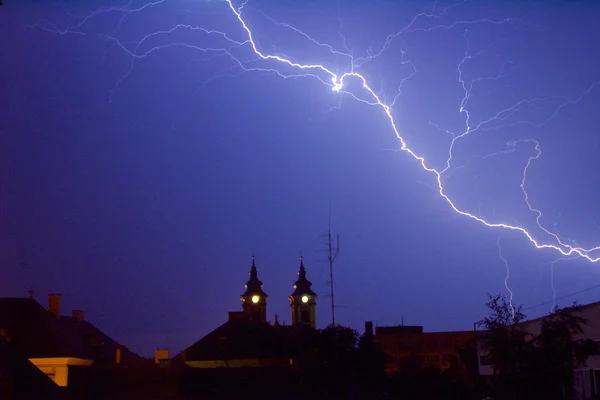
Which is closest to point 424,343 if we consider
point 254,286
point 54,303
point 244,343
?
point 254,286

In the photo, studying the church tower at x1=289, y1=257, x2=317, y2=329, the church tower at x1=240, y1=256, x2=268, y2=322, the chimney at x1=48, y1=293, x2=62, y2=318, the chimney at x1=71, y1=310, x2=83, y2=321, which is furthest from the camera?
the church tower at x1=289, y1=257, x2=317, y2=329

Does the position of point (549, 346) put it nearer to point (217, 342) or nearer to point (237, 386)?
point (237, 386)

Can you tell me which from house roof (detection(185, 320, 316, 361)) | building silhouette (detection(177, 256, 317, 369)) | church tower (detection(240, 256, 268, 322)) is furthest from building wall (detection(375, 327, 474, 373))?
house roof (detection(185, 320, 316, 361))

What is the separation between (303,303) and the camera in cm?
8525

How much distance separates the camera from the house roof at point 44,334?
36.6 metres

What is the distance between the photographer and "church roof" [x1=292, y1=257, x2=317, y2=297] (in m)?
85.8

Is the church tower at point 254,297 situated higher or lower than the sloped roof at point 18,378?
higher

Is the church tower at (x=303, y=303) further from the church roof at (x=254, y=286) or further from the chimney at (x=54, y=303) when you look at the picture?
the chimney at (x=54, y=303)

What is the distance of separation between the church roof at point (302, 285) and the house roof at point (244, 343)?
30.3 m

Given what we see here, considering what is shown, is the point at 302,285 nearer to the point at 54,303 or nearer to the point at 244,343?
the point at 244,343

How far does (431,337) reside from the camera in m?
96.7

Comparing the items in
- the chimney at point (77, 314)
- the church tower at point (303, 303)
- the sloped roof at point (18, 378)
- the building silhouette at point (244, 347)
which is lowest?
the sloped roof at point (18, 378)

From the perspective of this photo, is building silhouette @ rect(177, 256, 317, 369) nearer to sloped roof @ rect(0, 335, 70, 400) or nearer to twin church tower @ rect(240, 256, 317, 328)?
twin church tower @ rect(240, 256, 317, 328)

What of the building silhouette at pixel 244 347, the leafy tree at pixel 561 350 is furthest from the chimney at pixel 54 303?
the leafy tree at pixel 561 350
